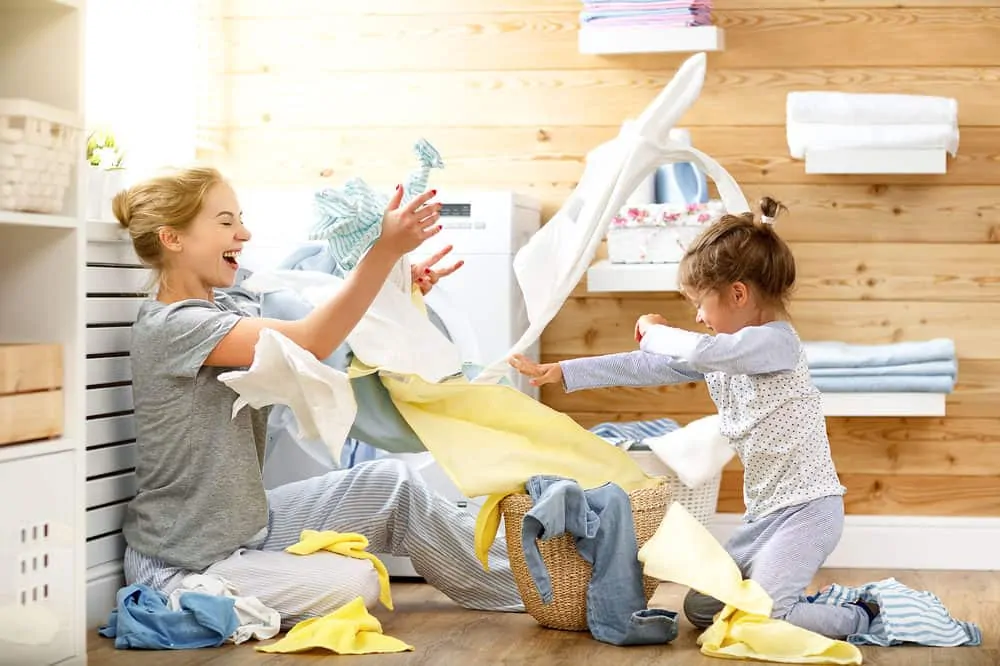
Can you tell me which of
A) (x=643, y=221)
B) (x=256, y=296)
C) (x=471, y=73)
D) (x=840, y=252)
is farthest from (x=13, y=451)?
(x=840, y=252)

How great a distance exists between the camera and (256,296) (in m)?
2.89

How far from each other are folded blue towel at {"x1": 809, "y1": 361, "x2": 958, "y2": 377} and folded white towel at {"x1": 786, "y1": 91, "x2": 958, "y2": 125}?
0.57 m

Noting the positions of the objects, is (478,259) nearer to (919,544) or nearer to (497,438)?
(497,438)

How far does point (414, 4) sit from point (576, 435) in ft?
5.13

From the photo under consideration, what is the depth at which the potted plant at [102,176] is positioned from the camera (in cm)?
281

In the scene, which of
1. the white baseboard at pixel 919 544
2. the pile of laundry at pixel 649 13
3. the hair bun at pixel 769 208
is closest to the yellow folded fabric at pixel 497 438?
the hair bun at pixel 769 208

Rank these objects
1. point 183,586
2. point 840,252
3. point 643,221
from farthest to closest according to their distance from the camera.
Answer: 1. point 840,252
2. point 643,221
3. point 183,586

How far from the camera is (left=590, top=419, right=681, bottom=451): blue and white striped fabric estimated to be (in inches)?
127

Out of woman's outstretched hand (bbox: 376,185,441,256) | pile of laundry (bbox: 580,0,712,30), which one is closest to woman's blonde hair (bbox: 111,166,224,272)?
woman's outstretched hand (bbox: 376,185,441,256)

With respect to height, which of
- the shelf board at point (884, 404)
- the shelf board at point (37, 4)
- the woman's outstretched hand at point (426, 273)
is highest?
the shelf board at point (37, 4)

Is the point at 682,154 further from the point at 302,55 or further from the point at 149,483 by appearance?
the point at 302,55

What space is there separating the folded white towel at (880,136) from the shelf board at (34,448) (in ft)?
6.47

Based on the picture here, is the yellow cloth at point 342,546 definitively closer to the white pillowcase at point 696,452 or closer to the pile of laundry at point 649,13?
the white pillowcase at point 696,452

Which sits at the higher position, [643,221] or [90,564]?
[643,221]
